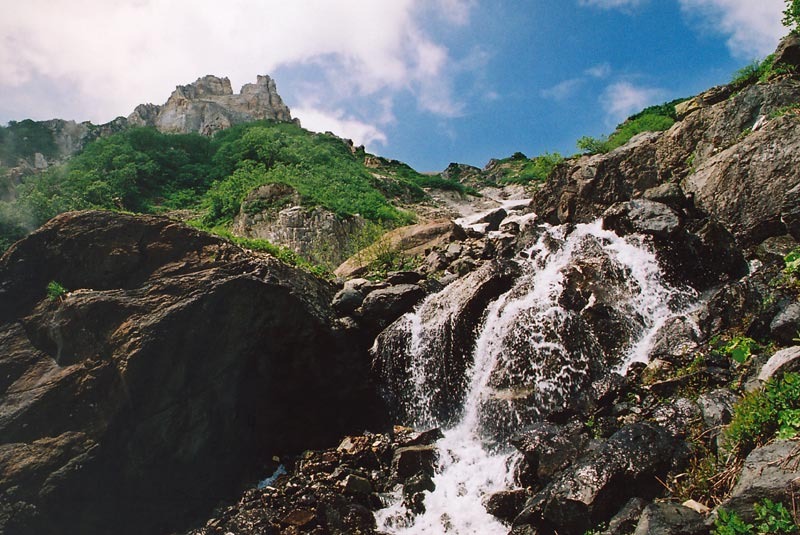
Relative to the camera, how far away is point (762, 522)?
16.6 ft

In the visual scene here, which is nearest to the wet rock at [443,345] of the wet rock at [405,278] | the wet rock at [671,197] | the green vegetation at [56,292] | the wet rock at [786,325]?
the wet rock at [405,278]

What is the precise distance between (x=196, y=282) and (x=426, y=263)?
35.4 ft

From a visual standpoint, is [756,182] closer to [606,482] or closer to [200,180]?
[606,482]

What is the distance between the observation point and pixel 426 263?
71.8ft

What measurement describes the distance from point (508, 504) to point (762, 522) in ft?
17.3

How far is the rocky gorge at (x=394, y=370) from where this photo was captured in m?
9.91

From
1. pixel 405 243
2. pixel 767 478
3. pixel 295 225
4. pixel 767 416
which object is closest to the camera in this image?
pixel 767 478

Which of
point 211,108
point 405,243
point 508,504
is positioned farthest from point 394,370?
point 211,108

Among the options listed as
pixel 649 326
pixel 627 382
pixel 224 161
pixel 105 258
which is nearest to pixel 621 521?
pixel 627 382

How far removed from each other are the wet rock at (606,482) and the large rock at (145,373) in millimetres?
8319

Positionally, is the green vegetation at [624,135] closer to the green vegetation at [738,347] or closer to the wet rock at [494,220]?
the wet rock at [494,220]

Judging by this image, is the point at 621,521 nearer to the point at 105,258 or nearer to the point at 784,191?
the point at 784,191

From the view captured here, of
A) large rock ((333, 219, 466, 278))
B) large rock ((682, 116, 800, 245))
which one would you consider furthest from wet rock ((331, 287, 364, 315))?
large rock ((682, 116, 800, 245))

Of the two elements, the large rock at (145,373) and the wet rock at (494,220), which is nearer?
the large rock at (145,373)
